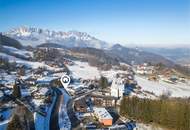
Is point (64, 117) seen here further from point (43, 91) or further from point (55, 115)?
point (43, 91)

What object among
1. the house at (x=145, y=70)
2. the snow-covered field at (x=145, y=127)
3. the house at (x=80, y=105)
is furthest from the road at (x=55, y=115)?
the house at (x=145, y=70)

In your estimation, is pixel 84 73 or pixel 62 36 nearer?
pixel 84 73

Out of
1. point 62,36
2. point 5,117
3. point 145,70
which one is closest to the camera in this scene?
point 5,117

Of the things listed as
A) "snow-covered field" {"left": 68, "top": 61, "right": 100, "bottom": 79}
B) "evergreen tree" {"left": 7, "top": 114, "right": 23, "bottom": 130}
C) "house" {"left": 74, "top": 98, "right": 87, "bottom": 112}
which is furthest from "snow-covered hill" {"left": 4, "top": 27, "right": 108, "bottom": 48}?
"evergreen tree" {"left": 7, "top": 114, "right": 23, "bottom": 130}

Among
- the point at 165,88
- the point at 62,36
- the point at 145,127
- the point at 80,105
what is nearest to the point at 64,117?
the point at 80,105

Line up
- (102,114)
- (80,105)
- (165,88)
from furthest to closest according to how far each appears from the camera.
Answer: (165,88)
(80,105)
(102,114)

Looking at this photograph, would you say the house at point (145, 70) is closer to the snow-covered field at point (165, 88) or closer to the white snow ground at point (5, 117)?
the snow-covered field at point (165, 88)

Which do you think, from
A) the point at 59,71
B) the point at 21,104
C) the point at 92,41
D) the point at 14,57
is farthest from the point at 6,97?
the point at 92,41
